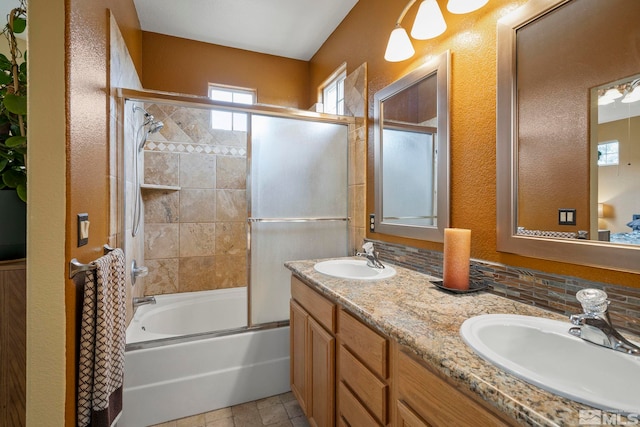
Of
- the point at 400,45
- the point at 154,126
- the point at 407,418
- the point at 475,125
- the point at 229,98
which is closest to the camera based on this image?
the point at 407,418

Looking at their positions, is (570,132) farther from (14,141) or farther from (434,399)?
(14,141)

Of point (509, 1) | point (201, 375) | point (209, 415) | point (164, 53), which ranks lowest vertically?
point (209, 415)

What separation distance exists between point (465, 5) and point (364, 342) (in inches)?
53.5

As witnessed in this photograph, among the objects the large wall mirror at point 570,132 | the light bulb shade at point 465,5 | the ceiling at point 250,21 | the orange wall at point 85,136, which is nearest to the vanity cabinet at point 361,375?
the large wall mirror at point 570,132

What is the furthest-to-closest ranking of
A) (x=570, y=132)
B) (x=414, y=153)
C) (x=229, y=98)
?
(x=229, y=98) < (x=414, y=153) < (x=570, y=132)

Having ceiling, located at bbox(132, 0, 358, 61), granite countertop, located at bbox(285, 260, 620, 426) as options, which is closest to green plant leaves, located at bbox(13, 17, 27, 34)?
ceiling, located at bbox(132, 0, 358, 61)

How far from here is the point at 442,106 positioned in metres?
1.41

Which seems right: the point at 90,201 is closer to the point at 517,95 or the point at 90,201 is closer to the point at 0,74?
the point at 0,74

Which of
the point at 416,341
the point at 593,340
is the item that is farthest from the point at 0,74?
the point at 593,340

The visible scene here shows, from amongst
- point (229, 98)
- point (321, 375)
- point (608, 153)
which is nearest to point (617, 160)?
point (608, 153)

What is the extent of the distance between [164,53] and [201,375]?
2703 millimetres

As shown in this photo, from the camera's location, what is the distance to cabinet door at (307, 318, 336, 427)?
4.16ft

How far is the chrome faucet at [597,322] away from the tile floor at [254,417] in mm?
1547

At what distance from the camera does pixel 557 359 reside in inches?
30.4
